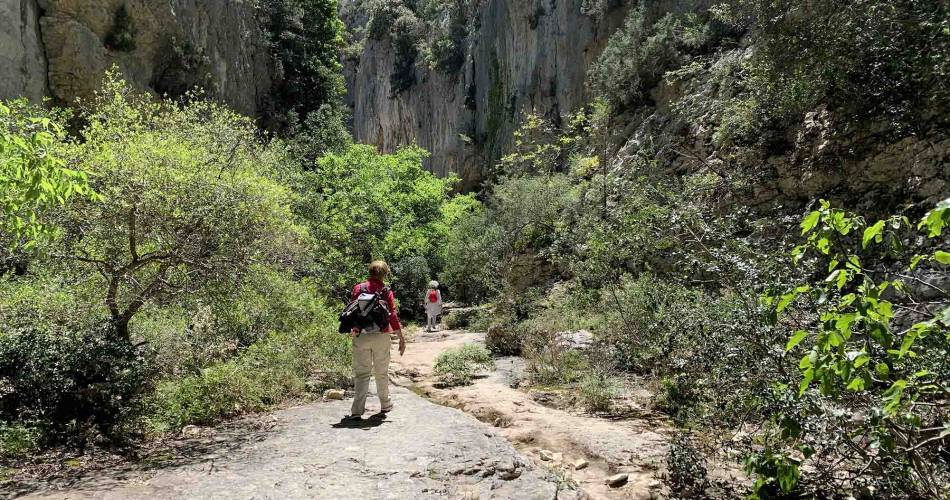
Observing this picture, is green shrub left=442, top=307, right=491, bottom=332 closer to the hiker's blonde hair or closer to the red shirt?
the red shirt

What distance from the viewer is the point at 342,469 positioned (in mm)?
4531

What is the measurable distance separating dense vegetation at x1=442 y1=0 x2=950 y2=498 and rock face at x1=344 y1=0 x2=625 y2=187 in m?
6.79

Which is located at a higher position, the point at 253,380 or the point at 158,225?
the point at 158,225

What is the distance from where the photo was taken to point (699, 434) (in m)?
5.56

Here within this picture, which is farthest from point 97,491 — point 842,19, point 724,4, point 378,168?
point 378,168

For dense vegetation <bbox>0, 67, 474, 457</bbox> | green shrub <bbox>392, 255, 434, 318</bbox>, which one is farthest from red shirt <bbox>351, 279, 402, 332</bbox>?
green shrub <bbox>392, 255, 434, 318</bbox>

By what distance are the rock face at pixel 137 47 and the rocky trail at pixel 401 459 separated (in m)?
14.0

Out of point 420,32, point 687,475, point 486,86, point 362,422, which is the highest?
point 420,32

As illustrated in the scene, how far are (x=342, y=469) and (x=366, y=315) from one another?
1.87m

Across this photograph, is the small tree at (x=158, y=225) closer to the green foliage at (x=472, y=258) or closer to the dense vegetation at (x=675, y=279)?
the dense vegetation at (x=675, y=279)

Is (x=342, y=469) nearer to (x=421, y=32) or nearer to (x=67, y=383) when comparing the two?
(x=67, y=383)

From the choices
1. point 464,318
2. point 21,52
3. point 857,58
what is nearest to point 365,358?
point 857,58

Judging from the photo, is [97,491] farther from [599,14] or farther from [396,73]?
[396,73]

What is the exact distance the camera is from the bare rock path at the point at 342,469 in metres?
3.98
